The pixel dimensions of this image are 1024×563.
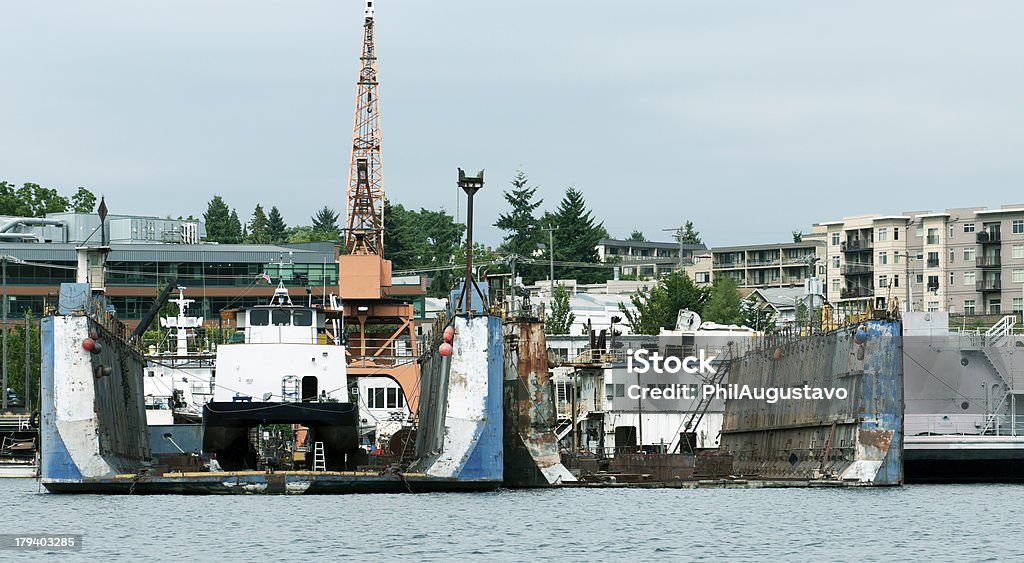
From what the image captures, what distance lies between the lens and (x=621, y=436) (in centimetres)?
7388

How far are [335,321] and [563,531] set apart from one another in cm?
2324

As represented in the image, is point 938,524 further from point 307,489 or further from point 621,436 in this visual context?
point 621,436

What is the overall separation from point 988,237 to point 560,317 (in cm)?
3998

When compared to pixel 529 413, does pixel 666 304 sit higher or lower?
higher

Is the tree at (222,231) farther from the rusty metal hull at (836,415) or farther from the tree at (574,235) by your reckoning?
the rusty metal hull at (836,415)

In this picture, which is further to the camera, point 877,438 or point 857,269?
point 857,269

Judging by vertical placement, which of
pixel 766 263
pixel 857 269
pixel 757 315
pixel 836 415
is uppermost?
pixel 766 263

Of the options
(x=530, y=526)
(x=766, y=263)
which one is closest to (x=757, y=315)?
(x=766, y=263)

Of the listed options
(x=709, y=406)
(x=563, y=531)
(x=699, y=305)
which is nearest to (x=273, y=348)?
(x=563, y=531)

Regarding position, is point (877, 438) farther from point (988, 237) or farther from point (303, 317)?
point (988, 237)

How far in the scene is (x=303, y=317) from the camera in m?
56.1

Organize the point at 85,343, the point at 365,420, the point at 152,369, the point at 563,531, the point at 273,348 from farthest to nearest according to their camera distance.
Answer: the point at 365,420
the point at 152,369
the point at 273,348
the point at 85,343
the point at 563,531

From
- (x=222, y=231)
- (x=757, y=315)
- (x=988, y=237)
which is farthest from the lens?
(x=222, y=231)

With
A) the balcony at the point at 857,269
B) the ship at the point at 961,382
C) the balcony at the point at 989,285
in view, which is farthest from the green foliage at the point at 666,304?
the ship at the point at 961,382
